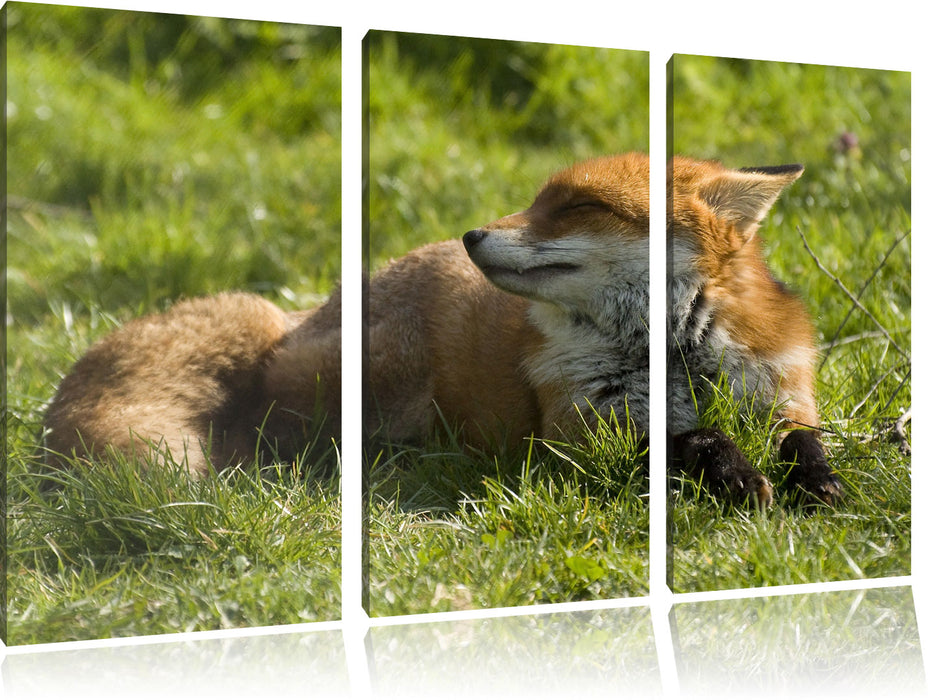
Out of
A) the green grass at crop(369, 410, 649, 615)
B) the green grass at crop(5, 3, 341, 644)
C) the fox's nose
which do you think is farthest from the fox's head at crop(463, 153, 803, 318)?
the green grass at crop(5, 3, 341, 644)

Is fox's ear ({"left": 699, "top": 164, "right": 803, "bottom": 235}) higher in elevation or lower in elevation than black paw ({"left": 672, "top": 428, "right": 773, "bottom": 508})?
higher

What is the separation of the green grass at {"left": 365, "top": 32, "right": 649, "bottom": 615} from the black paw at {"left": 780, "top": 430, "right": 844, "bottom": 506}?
58cm

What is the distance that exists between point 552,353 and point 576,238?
0.47 m

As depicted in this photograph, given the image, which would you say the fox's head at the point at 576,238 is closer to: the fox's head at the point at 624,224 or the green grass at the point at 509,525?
the fox's head at the point at 624,224

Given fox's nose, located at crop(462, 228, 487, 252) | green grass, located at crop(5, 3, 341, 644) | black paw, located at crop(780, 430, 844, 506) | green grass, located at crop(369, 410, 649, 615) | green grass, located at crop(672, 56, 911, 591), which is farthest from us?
green grass, located at crop(672, 56, 911, 591)

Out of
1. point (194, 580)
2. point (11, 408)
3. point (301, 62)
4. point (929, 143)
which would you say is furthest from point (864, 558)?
point (11, 408)

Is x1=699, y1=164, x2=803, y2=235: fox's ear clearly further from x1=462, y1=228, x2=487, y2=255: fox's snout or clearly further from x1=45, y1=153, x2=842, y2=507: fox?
x1=462, y1=228, x2=487, y2=255: fox's snout

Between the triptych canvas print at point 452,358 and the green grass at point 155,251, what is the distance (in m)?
0.01

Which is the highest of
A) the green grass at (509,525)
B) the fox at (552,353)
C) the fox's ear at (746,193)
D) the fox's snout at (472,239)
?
the fox's ear at (746,193)

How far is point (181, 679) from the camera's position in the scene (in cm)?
362

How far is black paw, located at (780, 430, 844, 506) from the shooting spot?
14.8 ft

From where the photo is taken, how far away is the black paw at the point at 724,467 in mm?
4410

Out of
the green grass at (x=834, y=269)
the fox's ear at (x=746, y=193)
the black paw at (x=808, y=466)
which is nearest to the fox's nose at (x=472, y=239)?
the fox's ear at (x=746, y=193)

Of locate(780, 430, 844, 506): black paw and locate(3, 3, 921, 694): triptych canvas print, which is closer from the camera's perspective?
locate(3, 3, 921, 694): triptych canvas print
